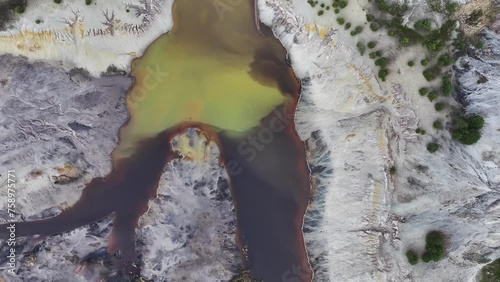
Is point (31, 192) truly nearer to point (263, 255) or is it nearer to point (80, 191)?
point (80, 191)

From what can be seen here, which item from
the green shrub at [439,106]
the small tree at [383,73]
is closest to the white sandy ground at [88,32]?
the small tree at [383,73]

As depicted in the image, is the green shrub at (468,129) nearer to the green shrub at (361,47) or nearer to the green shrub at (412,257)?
the green shrub at (361,47)

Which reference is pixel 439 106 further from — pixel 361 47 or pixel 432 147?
pixel 361 47

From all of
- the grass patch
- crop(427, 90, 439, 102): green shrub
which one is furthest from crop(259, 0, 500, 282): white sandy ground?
the grass patch

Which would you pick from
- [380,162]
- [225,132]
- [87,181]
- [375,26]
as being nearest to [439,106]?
[380,162]

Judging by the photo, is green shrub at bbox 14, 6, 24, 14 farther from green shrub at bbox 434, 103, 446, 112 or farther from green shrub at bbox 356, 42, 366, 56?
green shrub at bbox 434, 103, 446, 112

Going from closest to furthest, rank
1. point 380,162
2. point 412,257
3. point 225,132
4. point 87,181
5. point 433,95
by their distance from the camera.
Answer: point 433,95 → point 412,257 → point 380,162 → point 87,181 → point 225,132
